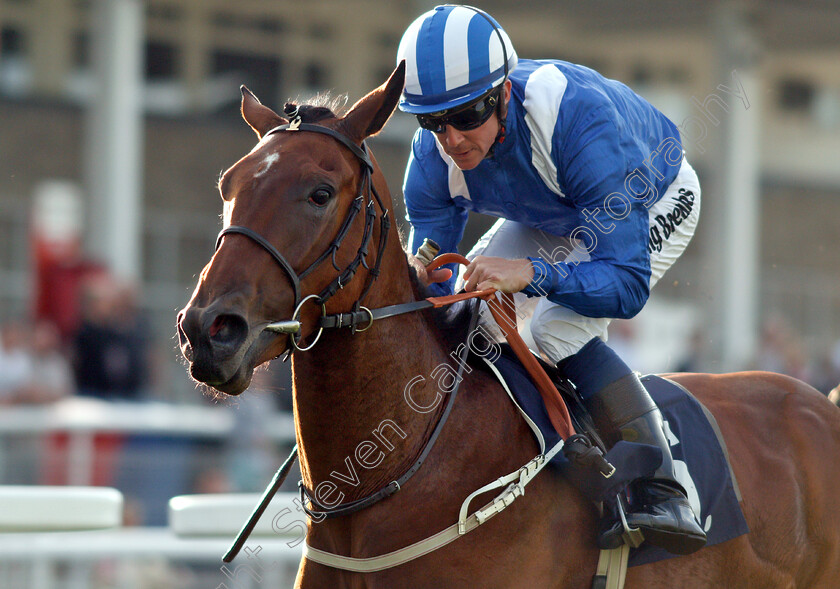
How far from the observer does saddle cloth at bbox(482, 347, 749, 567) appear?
3139 mm

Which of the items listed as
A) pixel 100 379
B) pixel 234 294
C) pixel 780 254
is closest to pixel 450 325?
pixel 234 294

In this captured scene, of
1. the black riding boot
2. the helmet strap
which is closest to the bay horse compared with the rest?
the black riding boot

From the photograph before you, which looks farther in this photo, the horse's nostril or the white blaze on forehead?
the white blaze on forehead

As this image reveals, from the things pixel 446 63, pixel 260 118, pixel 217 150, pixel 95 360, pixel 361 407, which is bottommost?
pixel 217 150

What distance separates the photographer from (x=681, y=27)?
16438 millimetres

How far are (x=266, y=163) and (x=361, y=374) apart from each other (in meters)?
0.59

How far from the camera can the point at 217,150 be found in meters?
17.1

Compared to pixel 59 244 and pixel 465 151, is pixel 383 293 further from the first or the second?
pixel 59 244

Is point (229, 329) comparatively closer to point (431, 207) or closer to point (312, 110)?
point (312, 110)

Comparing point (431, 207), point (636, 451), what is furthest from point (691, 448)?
point (431, 207)

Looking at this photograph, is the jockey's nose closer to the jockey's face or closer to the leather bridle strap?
the jockey's face

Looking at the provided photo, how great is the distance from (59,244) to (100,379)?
3776 mm

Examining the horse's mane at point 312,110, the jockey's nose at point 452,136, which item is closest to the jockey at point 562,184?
the jockey's nose at point 452,136

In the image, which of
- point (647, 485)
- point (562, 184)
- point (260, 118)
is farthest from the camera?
point (562, 184)
